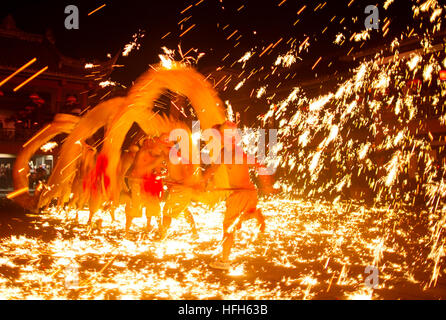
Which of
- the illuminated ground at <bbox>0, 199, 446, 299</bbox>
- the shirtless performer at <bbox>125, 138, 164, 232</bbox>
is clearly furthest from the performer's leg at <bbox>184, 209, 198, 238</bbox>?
the shirtless performer at <bbox>125, 138, 164, 232</bbox>

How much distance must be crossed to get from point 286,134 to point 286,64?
3562 millimetres

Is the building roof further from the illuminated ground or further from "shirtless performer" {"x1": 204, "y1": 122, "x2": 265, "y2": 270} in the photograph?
"shirtless performer" {"x1": 204, "y1": 122, "x2": 265, "y2": 270}

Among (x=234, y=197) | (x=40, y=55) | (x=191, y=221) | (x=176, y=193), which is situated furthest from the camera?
(x=40, y=55)

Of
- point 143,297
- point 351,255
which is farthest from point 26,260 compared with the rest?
point 351,255

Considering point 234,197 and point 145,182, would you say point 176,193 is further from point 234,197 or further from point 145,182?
point 234,197

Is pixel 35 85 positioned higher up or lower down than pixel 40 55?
lower down

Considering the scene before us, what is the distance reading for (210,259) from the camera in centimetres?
630

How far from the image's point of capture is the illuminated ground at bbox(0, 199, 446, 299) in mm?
4664

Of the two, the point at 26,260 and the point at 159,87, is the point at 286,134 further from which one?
the point at 26,260

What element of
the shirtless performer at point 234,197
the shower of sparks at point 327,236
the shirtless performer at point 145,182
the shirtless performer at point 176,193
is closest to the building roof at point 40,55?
the shower of sparks at point 327,236

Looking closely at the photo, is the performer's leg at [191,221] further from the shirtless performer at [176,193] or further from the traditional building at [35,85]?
the traditional building at [35,85]

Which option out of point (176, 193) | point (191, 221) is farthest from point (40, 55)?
point (176, 193)

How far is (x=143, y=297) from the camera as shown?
14.5 ft

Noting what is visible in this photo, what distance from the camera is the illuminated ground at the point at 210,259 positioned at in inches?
184
